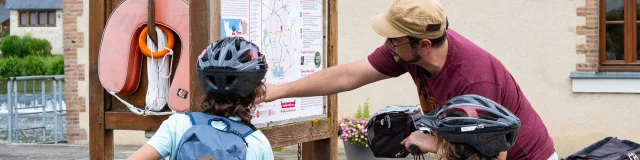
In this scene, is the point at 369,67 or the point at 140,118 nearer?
the point at 369,67

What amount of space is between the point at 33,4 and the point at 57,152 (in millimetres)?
86510

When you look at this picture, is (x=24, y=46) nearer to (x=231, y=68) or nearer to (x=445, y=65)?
(x=231, y=68)

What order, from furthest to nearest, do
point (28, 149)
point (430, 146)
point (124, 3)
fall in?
point (28, 149)
point (124, 3)
point (430, 146)

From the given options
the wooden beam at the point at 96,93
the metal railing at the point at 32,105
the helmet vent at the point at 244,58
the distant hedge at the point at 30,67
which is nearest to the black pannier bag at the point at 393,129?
the helmet vent at the point at 244,58

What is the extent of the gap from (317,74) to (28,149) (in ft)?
33.5

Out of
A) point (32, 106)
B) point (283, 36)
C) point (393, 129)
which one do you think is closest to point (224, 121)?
point (393, 129)

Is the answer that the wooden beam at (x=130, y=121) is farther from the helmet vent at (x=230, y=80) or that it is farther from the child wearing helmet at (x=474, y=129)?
the child wearing helmet at (x=474, y=129)

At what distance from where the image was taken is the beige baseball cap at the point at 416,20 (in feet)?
12.4

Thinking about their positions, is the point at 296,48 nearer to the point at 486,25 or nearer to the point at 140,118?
the point at 140,118

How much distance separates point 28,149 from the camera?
1407 centimetres

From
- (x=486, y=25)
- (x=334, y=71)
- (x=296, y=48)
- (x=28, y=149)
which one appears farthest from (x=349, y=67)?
(x=28, y=149)

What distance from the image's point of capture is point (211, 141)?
12.0 ft

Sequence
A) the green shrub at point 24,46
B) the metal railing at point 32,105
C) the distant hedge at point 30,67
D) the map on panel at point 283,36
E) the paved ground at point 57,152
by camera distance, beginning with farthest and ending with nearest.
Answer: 1. the green shrub at point 24,46
2. the distant hedge at point 30,67
3. the metal railing at point 32,105
4. the paved ground at point 57,152
5. the map on panel at point 283,36

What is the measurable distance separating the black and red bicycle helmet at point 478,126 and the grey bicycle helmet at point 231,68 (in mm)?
948
